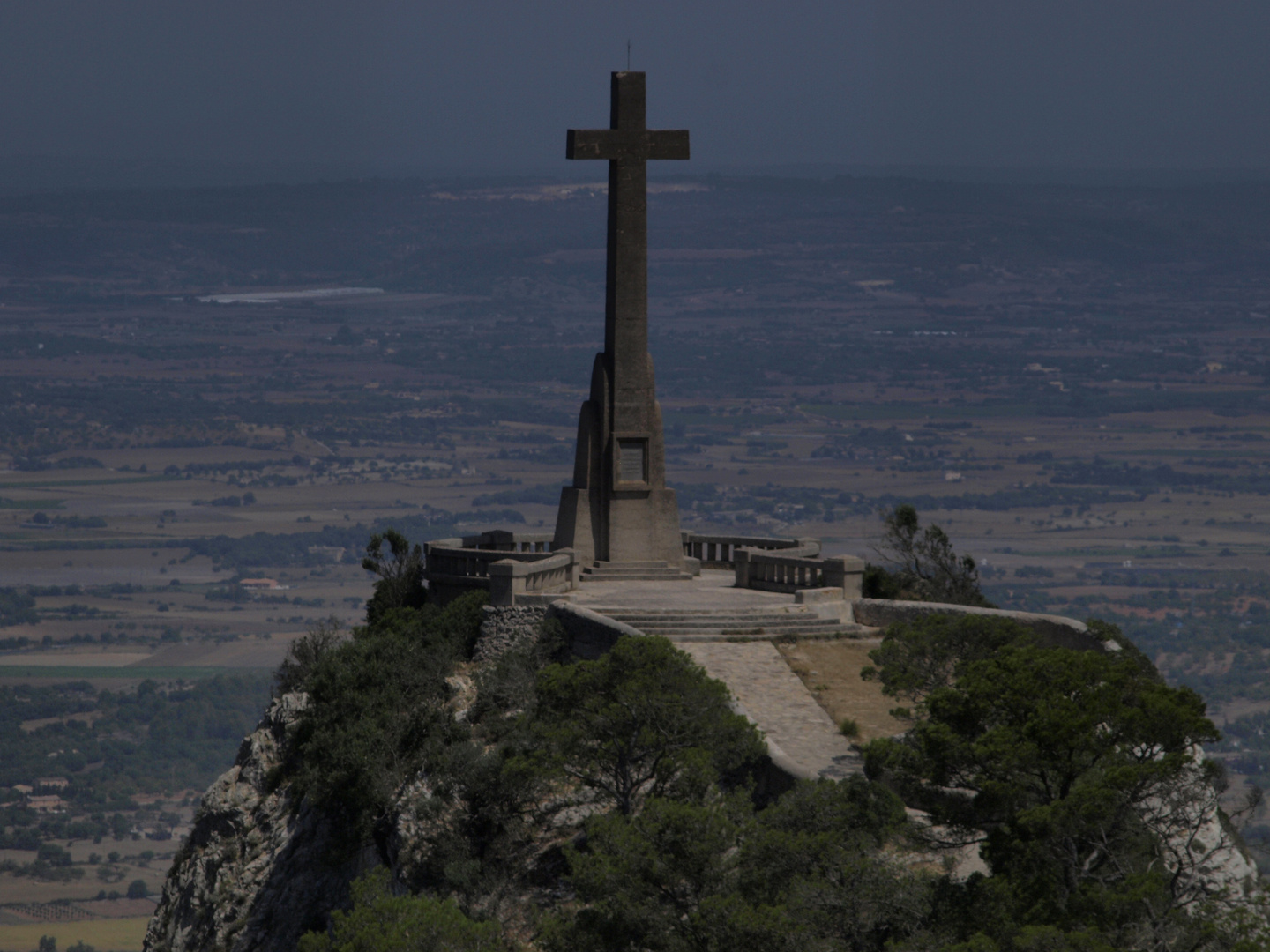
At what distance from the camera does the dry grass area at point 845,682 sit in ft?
115

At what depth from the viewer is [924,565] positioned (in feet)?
166

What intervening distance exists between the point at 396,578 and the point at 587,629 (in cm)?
1017

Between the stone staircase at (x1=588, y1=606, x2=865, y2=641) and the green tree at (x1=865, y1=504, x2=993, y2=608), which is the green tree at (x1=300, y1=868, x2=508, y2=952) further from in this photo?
the green tree at (x1=865, y1=504, x2=993, y2=608)

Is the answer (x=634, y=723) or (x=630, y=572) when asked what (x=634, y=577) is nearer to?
(x=630, y=572)

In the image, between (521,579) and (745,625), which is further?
(521,579)

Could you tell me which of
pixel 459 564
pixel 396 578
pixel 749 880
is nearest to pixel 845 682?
pixel 459 564

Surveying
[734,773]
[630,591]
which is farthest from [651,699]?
[630,591]

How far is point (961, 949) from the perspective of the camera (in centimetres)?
2278

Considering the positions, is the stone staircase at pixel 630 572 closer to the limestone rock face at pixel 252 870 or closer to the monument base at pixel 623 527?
the monument base at pixel 623 527

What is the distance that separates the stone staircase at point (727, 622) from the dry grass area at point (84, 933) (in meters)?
101

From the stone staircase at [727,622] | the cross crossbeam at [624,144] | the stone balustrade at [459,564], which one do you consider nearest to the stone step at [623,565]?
the stone balustrade at [459,564]

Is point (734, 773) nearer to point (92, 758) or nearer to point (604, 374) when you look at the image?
point (604, 374)

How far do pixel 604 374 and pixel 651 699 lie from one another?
1476 centimetres

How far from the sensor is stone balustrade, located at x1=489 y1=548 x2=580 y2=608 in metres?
40.7
